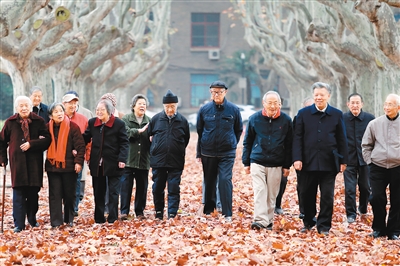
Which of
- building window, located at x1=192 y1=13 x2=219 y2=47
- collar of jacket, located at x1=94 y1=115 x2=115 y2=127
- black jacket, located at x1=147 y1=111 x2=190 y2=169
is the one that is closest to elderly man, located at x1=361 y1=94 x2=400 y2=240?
black jacket, located at x1=147 y1=111 x2=190 y2=169

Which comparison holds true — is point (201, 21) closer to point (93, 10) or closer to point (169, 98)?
point (93, 10)

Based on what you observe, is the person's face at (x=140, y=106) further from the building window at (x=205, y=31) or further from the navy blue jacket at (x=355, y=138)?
the building window at (x=205, y=31)

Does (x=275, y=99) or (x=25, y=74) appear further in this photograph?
(x=25, y=74)

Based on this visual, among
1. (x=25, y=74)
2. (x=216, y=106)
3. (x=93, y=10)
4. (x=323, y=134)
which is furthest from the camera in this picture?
(x=93, y=10)

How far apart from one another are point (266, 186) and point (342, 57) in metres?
15.6

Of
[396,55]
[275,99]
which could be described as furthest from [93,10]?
[275,99]

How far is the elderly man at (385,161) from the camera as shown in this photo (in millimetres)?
9969

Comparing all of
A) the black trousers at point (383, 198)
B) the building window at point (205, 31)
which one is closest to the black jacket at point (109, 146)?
A: the black trousers at point (383, 198)

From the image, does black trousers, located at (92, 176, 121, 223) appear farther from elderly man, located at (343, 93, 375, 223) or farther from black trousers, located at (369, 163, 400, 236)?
black trousers, located at (369, 163, 400, 236)

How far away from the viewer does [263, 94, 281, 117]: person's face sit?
1027 cm

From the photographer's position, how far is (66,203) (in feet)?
36.4

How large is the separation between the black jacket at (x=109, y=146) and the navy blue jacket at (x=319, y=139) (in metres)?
2.36

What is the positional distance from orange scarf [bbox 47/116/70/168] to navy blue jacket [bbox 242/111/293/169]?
2.38 metres

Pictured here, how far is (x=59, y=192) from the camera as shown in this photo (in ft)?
35.9
